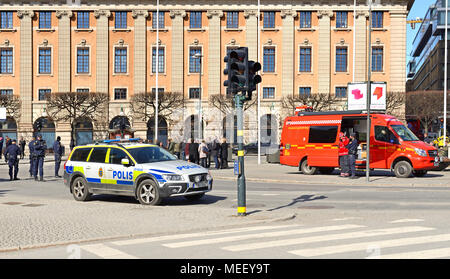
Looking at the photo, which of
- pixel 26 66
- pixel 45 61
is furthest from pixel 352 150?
pixel 26 66

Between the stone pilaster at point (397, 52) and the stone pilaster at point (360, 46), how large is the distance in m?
2.88

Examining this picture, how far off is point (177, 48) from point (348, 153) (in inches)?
1608

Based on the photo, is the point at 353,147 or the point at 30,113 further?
the point at 30,113

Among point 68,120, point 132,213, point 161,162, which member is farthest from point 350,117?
point 68,120

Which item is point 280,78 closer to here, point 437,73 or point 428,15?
point 437,73

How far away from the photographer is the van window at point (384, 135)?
968 inches

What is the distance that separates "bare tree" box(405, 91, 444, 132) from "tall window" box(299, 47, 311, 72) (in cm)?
1796

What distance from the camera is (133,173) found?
1558cm

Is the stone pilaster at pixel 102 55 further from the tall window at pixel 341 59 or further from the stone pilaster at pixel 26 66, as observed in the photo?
the tall window at pixel 341 59

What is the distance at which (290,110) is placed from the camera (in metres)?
60.4

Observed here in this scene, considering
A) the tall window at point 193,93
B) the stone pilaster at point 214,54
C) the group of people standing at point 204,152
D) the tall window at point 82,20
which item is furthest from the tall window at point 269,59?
the group of people standing at point 204,152

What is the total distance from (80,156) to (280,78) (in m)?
47.5

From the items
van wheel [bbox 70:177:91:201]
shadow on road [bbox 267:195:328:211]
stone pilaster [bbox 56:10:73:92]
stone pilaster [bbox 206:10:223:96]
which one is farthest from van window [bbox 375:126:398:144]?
stone pilaster [bbox 56:10:73:92]

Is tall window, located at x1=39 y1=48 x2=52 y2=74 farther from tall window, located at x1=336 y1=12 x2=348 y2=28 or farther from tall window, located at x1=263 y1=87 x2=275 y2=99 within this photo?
tall window, located at x1=336 y1=12 x2=348 y2=28
